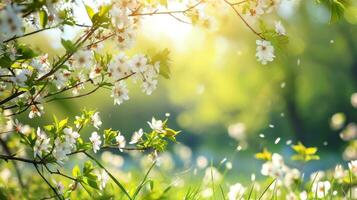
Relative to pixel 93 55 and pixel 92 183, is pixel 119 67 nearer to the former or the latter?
pixel 93 55

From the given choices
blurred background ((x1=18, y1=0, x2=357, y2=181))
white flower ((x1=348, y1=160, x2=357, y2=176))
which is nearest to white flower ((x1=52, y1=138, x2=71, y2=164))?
white flower ((x1=348, y1=160, x2=357, y2=176))

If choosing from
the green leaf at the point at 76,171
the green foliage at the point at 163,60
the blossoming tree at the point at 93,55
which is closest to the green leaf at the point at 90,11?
the blossoming tree at the point at 93,55

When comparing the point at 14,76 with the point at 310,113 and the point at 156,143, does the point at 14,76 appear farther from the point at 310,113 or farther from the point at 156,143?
the point at 310,113

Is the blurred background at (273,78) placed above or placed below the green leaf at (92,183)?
below

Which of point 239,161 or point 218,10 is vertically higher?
point 218,10

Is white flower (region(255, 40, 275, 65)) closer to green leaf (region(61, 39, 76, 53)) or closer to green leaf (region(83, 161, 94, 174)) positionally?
green leaf (region(61, 39, 76, 53))

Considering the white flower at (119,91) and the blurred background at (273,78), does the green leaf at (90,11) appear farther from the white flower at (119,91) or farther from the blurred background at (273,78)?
the blurred background at (273,78)

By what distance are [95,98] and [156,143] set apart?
28968 millimetres

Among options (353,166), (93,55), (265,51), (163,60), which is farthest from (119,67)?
(353,166)

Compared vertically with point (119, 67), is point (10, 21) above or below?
above

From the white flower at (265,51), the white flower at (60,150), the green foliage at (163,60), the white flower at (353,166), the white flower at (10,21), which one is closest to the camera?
the white flower at (10,21)

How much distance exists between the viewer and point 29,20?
3291 mm

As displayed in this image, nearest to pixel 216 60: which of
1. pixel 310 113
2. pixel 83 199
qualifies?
pixel 310 113

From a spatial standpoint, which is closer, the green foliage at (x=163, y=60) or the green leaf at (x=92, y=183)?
the green foliage at (x=163, y=60)
